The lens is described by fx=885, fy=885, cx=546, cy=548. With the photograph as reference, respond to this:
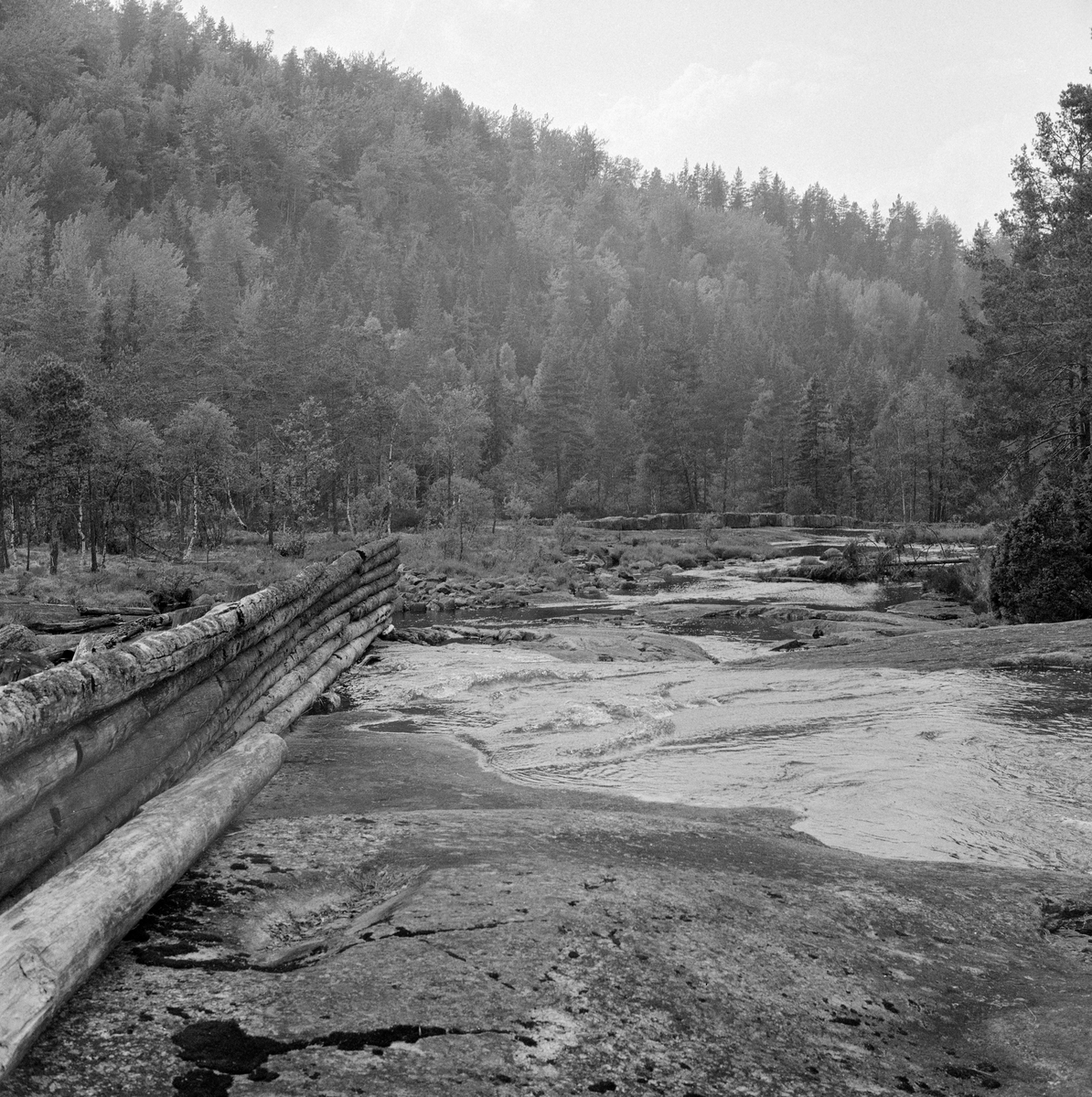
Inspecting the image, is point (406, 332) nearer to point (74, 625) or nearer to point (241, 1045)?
point (74, 625)

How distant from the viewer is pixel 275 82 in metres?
178

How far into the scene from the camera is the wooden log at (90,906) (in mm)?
2154

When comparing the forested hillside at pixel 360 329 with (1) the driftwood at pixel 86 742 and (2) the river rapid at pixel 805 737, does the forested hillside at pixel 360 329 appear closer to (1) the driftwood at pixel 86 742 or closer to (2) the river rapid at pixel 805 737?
(2) the river rapid at pixel 805 737

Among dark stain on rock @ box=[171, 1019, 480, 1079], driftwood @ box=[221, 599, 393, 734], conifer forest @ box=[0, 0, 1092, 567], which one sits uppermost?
conifer forest @ box=[0, 0, 1092, 567]

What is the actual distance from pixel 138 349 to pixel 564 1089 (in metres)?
65.4

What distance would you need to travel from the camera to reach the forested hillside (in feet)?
157

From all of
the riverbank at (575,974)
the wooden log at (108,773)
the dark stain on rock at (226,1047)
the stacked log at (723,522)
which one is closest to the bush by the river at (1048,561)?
the riverbank at (575,974)

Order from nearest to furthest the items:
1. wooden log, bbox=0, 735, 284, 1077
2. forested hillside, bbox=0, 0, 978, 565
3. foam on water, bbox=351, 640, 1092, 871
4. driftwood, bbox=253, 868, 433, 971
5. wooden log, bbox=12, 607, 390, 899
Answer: wooden log, bbox=0, 735, 284, 1077, driftwood, bbox=253, 868, 433, 971, wooden log, bbox=12, 607, 390, 899, foam on water, bbox=351, 640, 1092, 871, forested hillside, bbox=0, 0, 978, 565

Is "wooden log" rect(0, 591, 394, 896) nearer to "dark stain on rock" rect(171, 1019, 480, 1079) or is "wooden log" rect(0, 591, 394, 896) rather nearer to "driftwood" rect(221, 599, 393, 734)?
"driftwood" rect(221, 599, 393, 734)

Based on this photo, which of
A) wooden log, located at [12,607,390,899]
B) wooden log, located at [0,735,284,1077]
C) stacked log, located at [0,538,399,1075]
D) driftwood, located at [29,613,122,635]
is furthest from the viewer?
driftwood, located at [29,613,122,635]

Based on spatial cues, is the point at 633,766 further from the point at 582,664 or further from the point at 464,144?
the point at 464,144

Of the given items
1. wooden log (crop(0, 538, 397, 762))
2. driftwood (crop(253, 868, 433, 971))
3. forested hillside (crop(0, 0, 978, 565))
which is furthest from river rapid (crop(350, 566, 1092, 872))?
forested hillside (crop(0, 0, 978, 565))

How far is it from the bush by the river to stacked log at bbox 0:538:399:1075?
12.5 m

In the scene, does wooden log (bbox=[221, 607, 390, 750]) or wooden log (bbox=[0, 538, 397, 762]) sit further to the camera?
wooden log (bbox=[221, 607, 390, 750])
